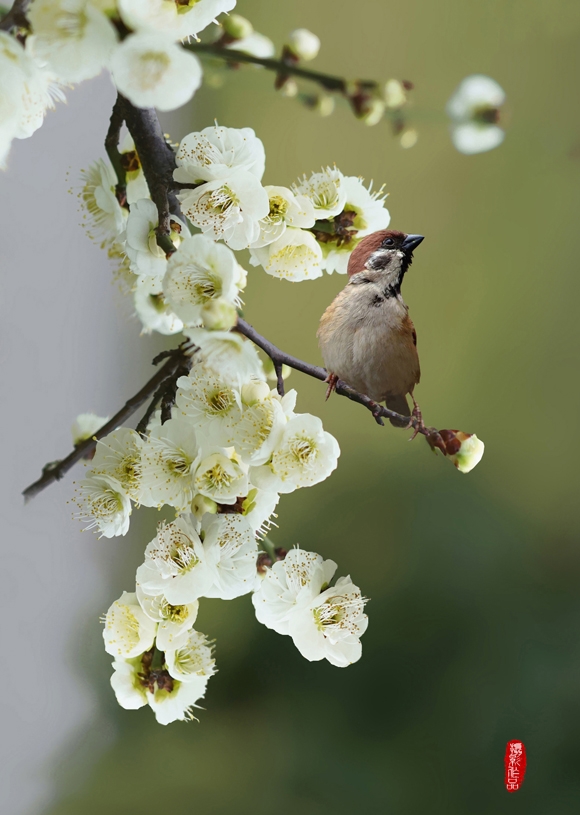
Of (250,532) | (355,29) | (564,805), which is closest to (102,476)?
(250,532)

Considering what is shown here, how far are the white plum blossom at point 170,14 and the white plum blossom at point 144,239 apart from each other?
0.13 meters

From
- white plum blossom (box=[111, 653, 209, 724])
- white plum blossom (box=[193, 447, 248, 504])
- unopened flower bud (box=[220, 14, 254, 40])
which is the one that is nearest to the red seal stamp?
white plum blossom (box=[111, 653, 209, 724])

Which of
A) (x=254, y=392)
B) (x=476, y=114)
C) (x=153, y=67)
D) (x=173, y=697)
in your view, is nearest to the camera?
(x=153, y=67)

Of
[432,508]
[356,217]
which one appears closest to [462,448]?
[432,508]

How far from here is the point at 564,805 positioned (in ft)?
2.47

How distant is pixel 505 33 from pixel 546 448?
1.50 feet

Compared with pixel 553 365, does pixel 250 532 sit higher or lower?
lower

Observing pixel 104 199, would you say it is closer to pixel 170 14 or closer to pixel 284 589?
pixel 170 14

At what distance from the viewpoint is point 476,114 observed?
0.71m

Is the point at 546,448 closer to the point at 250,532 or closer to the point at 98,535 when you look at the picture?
the point at 250,532

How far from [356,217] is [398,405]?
7.5 inches

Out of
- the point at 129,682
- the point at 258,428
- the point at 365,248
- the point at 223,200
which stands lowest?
the point at 129,682

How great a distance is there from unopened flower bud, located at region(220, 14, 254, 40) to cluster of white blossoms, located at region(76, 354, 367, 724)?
1.03ft

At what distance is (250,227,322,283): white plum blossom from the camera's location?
55 centimetres
